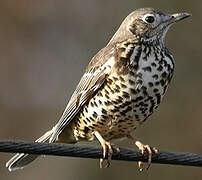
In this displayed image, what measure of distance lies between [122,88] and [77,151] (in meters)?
1.75

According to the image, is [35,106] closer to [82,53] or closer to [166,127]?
[82,53]

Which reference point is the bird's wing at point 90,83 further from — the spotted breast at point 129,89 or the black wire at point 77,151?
the black wire at point 77,151

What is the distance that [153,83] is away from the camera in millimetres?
9180

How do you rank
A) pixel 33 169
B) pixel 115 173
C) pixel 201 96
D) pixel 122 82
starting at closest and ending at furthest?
pixel 122 82 → pixel 115 173 → pixel 201 96 → pixel 33 169

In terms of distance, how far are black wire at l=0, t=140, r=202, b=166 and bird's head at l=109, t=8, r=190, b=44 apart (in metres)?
1.85

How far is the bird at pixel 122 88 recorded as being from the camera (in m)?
9.16

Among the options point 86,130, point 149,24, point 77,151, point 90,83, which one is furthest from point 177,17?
point 77,151

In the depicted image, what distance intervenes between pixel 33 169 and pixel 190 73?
3496 mm

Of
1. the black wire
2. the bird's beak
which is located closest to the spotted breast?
the bird's beak

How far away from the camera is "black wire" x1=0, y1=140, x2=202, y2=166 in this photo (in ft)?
23.8

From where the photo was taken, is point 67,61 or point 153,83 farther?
point 67,61

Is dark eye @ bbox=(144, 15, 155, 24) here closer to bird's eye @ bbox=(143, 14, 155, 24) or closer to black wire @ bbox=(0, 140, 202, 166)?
bird's eye @ bbox=(143, 14, 155, 24)

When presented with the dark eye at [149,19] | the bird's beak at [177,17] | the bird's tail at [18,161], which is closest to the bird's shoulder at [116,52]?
the dark eye at [149,19]
